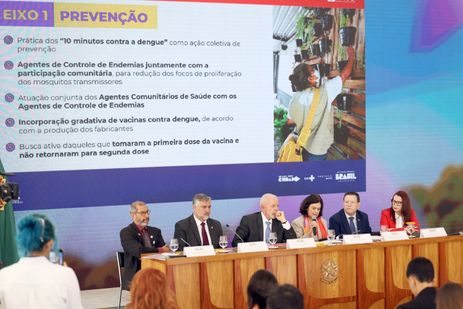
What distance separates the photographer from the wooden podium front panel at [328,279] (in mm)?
5926

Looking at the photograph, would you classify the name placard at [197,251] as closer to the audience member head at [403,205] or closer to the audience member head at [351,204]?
the audience member head at [351,204]

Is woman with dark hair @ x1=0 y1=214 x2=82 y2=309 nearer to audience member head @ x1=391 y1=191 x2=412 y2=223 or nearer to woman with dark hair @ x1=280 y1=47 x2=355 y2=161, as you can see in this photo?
audience member head @ x1=391 y1=191 x2=412 y2=223

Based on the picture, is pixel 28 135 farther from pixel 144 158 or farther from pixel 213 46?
pixel 213 46

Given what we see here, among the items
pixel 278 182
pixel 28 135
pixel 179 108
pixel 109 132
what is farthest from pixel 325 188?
pixel 28 135

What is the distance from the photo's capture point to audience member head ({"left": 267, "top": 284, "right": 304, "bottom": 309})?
3.08 metres

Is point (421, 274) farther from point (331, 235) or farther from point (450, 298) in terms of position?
point (331, 235)

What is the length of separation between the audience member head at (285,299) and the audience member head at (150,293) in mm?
523

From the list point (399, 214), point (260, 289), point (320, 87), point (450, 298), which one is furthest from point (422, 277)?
point (320, 87)

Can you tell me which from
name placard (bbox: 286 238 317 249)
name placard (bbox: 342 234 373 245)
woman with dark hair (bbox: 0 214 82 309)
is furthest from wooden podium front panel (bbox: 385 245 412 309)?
woman with dark hair (bbox: 0 214 82 309)

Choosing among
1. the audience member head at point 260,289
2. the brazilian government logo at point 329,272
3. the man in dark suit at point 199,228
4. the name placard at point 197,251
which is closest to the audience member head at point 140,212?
the man in dark suit at point 199,228

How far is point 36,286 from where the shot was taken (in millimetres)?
3176

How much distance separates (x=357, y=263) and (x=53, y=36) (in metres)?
3.72

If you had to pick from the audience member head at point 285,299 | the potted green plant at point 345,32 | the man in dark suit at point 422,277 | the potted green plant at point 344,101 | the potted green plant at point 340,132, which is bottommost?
the man in dark suit at point 422,277

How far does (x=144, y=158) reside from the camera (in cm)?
805
